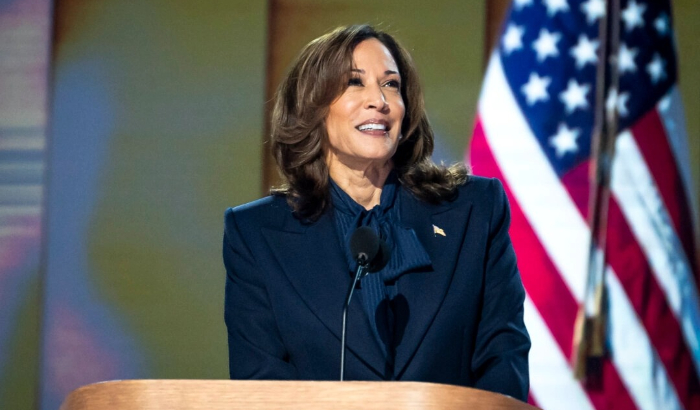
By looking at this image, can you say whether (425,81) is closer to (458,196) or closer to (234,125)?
(234,125)

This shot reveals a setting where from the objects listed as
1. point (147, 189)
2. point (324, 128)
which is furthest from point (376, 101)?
point (147, 189)

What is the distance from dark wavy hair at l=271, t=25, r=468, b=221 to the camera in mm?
2738

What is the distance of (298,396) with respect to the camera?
5.36ft

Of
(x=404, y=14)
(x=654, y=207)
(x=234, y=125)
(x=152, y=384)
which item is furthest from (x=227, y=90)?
(x=152, y=384)

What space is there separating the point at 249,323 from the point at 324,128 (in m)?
0.61

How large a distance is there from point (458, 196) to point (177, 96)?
1910mm

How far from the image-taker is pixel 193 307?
418 cm

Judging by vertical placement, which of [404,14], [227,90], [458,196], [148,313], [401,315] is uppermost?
[404,14]

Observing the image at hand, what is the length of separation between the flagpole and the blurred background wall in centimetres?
72

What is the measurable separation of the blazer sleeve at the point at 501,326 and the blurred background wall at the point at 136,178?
1689 mm

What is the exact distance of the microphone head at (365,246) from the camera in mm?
2117

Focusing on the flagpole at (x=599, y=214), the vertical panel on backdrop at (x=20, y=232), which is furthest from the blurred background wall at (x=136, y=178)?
the flagpole at (x=599, y=214)

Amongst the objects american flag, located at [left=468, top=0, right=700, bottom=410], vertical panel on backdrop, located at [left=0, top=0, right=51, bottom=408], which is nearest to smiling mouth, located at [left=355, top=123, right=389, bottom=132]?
american flag, located at [left=468, top=0, right=700, bottom=410]

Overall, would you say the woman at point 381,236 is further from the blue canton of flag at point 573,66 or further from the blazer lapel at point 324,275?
the blue canton of flag at point 573,66
